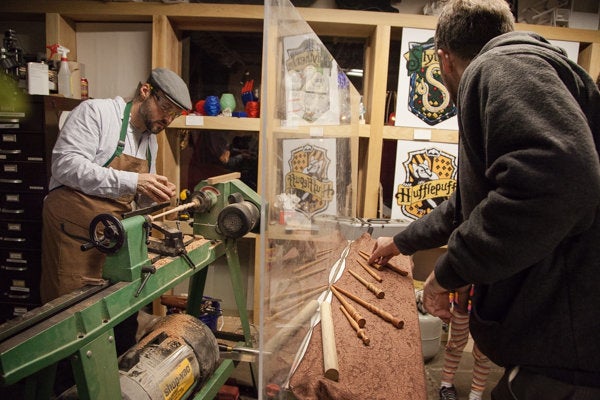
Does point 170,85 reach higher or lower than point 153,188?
higher

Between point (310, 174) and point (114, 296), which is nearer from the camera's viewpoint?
point (114, 296)

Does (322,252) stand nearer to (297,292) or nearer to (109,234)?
(297,292)

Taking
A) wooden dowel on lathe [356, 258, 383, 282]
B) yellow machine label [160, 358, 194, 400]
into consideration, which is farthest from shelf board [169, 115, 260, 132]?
yellow machine label [160, 358, 194, 400]

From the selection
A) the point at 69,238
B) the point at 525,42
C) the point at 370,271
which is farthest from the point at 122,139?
the point at 525,42

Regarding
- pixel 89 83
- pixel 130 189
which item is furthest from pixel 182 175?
pixel 130 189

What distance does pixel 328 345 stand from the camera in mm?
1198

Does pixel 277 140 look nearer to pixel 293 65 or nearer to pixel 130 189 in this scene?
pixel 293 65

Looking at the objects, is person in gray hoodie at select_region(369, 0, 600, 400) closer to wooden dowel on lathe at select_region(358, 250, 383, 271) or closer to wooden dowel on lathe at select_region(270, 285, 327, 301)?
wooden dowel on lathe at select_region(270, 285, 327, 301)

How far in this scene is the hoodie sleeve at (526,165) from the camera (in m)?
0.73

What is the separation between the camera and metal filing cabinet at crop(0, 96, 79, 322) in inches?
105

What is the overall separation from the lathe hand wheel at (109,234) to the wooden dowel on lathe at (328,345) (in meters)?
0.78

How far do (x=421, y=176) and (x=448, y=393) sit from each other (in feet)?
5.37

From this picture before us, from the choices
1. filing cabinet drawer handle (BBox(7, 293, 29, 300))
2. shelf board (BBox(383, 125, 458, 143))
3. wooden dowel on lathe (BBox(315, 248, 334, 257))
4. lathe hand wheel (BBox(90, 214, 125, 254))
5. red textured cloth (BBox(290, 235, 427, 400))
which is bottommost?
filing cabinet drawer handle (BBox(7, 293, 29, 300))

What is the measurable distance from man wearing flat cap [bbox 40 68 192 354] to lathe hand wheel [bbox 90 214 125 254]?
0.67 meters
